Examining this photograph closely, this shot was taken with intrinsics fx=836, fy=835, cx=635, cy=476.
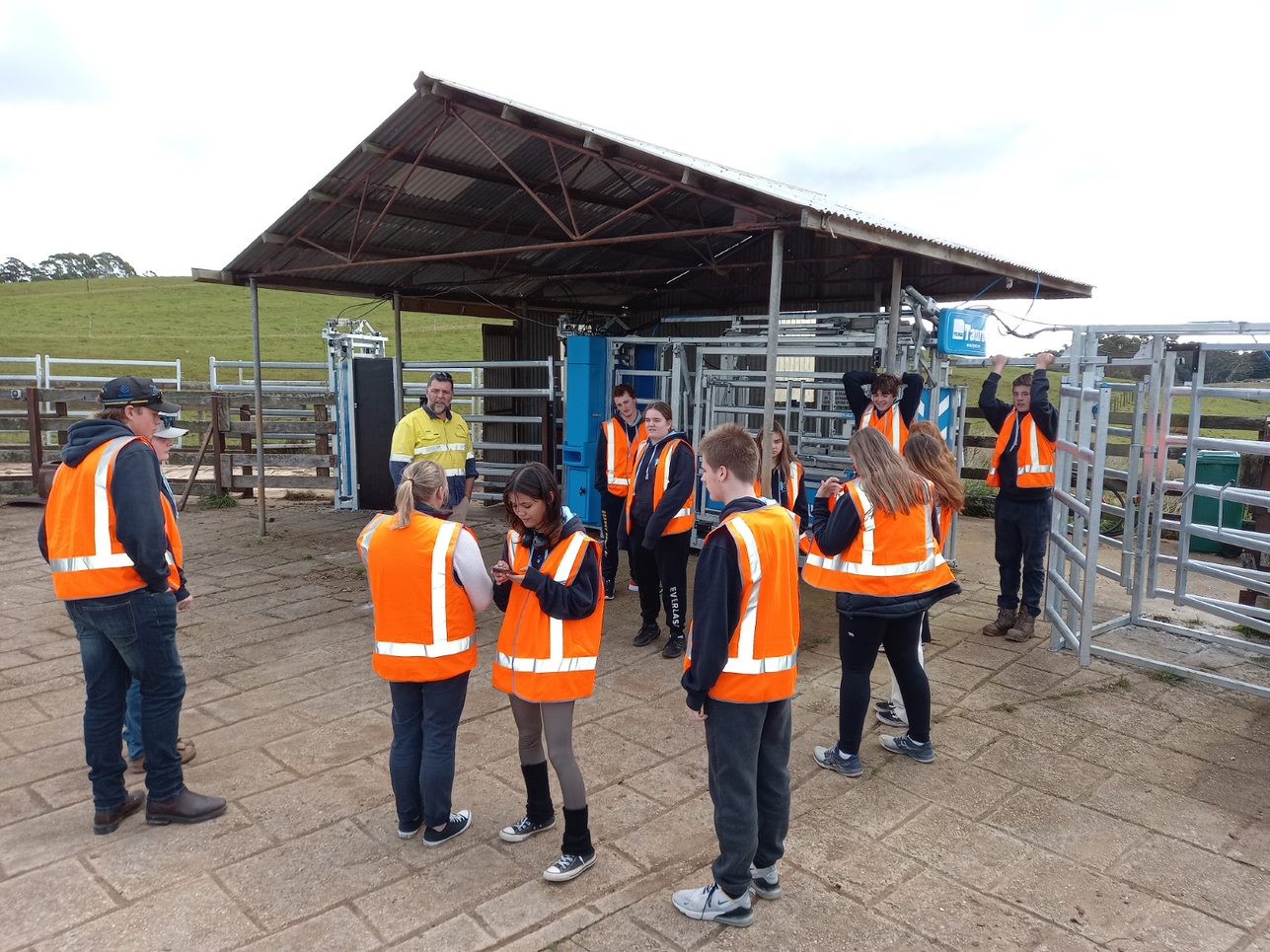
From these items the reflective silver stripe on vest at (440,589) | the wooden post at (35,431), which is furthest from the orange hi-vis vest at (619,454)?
the wooden post at (35,431)

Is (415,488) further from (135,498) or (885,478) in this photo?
(885,478)

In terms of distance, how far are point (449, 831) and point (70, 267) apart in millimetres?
103221

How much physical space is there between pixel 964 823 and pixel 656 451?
2.92 m

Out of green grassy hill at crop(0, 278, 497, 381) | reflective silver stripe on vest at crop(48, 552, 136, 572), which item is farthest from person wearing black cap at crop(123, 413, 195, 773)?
green grassy hill at crop(0, 278, 497, 381)

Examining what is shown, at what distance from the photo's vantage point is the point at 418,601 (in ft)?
9.89

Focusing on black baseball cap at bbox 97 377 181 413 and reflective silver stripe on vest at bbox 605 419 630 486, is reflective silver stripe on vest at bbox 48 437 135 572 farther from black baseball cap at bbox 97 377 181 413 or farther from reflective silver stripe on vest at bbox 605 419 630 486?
reflective silver stripe on vest at bbox 605 419 630 486

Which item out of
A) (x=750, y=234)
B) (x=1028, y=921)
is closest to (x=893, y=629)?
(x=1028, y=921)

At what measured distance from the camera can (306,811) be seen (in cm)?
353

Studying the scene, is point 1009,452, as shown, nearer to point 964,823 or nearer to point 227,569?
point 964,823

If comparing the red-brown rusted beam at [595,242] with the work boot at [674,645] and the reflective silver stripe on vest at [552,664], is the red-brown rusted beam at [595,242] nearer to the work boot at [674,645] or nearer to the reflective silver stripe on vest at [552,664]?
the work boot at [674,645]

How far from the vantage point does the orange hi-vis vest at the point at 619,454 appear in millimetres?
6484

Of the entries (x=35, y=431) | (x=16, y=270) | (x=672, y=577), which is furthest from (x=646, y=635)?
(x=16, y=270)

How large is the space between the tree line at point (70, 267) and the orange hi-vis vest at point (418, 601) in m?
93.4

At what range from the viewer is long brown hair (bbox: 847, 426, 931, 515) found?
360cm
